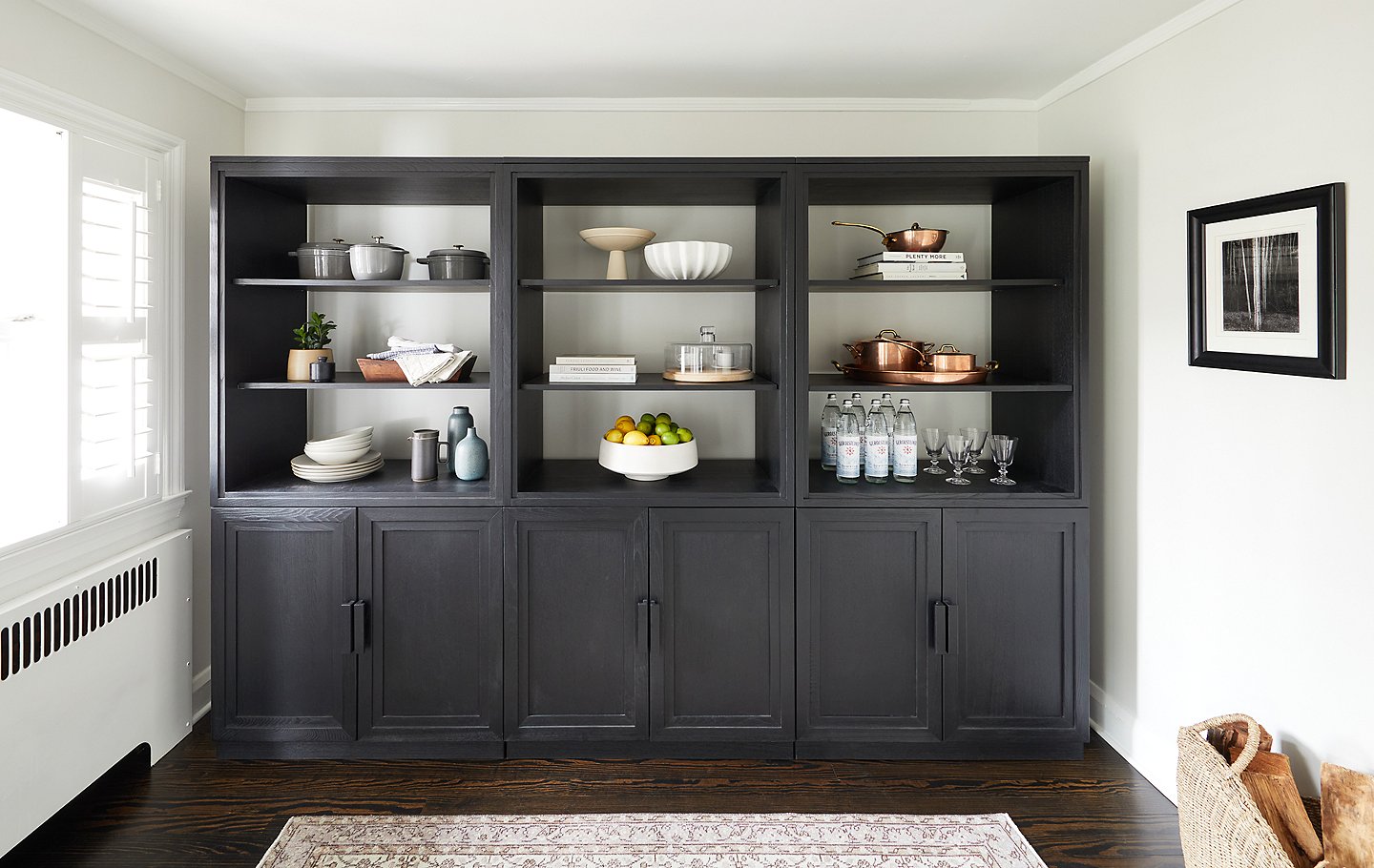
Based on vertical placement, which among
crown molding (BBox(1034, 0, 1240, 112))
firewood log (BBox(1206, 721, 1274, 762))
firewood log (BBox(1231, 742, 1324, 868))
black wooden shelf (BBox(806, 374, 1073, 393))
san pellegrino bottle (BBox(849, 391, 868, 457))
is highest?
crown molding (BBox(1034, 0, 1240, 112))

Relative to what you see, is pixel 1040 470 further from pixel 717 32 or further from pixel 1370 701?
pixel 717 32

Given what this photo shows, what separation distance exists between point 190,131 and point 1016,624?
3315 millimetres

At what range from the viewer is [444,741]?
282 centimetres

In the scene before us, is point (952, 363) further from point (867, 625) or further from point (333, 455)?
point (333, 455)

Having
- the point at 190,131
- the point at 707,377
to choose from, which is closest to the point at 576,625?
the point at 707,377

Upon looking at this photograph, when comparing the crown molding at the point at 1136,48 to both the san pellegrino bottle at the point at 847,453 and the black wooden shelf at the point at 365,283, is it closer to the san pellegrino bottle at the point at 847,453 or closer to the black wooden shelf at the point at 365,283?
the san pellegrino bottle at the point at 847,453

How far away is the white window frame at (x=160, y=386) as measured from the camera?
2.26m

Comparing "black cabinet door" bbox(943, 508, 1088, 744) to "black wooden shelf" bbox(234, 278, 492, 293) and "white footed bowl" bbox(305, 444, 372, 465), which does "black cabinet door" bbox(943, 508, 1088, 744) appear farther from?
"white footed bowl" bbox(305, 444, 372, 465)

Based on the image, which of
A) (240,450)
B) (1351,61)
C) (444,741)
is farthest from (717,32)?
(444,741)

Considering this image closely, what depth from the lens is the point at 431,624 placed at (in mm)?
2803

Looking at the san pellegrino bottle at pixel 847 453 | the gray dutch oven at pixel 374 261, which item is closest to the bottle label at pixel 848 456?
the san pellegrino bottle at pixel 847 453

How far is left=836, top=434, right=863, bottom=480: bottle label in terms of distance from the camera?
9.57 feet

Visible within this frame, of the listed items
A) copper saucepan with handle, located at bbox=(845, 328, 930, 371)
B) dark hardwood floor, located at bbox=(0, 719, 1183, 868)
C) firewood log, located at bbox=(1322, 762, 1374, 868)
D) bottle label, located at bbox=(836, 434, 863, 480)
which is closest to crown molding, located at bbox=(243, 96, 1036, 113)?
copper saucepan with handle, located at bbox=(845, 328, 930, 371)

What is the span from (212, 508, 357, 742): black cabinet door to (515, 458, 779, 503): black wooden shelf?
650mm
